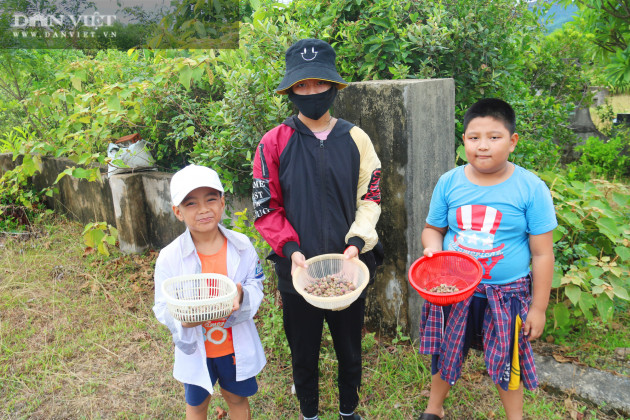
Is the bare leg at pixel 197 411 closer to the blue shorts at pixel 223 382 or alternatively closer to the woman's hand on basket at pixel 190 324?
the blue shorts at pixel 223 382

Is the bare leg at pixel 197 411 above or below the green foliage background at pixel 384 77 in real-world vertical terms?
below

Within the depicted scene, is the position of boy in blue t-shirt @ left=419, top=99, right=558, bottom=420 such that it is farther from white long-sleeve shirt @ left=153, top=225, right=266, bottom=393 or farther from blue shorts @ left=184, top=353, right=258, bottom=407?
blue shorts @ left=184, top=353, right=258, bottom=407

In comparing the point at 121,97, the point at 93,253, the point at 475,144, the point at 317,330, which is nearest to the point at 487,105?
the point at 475,144

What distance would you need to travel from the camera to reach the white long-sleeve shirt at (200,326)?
7.79ft

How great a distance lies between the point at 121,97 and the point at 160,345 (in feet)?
8.31

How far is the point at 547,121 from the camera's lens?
203 inches

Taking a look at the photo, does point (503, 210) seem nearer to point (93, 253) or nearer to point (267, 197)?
point (267, 197)

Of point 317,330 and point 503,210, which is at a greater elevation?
point 503,210

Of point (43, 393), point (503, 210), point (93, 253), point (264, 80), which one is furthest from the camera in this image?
point (93, 253)

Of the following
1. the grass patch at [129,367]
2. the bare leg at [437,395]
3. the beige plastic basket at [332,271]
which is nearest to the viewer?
the beige plastic basket at [332,271]

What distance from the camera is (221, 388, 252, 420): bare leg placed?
8.74 feet

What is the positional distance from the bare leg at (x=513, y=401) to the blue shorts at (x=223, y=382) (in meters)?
1.31

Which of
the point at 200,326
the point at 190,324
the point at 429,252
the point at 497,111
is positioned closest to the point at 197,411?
the point at 200,326

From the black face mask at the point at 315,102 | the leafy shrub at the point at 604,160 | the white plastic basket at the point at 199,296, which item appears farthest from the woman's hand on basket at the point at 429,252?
the leafy shrub at the point at 604,160
